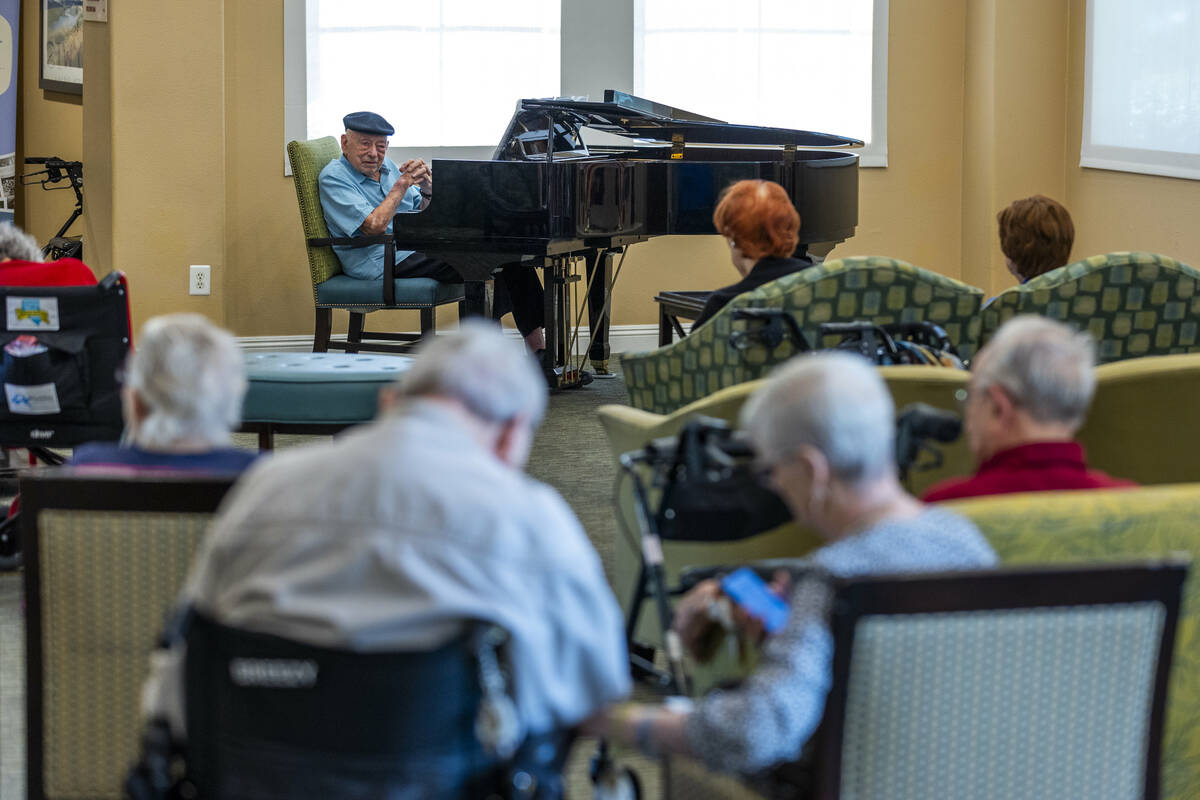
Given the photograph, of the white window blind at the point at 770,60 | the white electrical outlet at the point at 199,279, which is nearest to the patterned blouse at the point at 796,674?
the white electrical outlet at the point at 199,279

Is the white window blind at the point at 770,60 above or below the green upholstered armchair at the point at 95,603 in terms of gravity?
above

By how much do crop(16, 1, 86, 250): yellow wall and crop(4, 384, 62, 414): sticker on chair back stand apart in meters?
4.44

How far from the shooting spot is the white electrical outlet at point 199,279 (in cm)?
627

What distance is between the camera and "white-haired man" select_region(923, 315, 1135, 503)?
5.75ft

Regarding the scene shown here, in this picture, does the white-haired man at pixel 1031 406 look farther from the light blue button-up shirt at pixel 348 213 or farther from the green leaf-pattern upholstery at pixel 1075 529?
the light blue button-up shirt at pixel 348 213

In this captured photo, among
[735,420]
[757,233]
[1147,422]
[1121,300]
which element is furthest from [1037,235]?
[735,420]

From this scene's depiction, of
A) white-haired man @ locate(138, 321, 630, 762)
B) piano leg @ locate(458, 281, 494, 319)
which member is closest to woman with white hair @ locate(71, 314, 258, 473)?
white-haired man @ locate(138, 321, 630, 762)

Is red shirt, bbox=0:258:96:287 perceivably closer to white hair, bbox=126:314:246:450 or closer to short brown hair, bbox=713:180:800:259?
short brown hair, bbox=713:180:800:259

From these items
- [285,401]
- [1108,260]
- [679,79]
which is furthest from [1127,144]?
[285,401]

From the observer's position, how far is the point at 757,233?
3.73 metres

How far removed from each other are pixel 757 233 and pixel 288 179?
3.60 meters

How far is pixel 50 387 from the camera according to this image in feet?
11.2

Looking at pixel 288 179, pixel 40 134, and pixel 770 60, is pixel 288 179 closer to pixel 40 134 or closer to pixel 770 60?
pixel 40 134

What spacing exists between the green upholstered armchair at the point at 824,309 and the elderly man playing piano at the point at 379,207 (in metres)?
2.47
